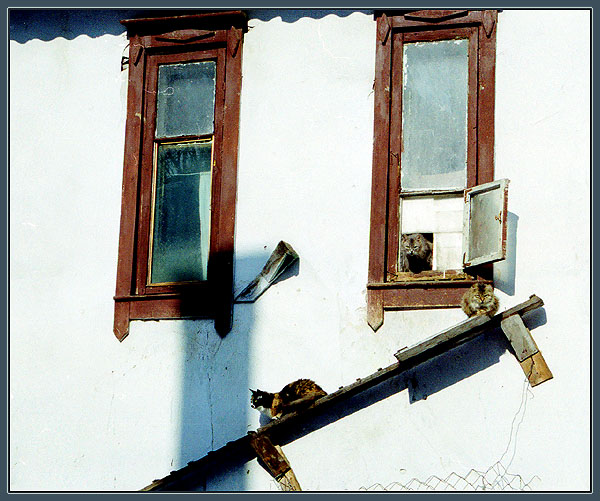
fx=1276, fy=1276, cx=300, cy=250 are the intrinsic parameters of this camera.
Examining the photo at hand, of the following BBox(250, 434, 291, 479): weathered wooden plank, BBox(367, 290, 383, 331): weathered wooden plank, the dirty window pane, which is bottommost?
BBox(250, 434, 291, 479): weathered wooden plank

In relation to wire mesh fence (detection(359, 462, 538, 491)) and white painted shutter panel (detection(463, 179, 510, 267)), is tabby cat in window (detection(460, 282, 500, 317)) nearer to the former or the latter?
white painted shutter panel (detection(463, 179, 510, 267))

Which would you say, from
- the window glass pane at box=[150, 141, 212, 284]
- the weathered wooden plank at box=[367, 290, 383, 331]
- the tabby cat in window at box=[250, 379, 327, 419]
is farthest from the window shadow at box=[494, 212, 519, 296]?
the window glass pane at box=[150, 141, 212, 284]

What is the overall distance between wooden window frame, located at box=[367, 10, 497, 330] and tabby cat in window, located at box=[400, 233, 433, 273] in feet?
0.20

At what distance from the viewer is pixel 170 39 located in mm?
10406

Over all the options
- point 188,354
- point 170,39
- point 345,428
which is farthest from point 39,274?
point 345,428

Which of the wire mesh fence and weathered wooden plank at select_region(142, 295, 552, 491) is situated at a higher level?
weathered wooden plank at select_region(142, 295, 552, 491)

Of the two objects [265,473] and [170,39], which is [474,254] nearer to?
[265,473]

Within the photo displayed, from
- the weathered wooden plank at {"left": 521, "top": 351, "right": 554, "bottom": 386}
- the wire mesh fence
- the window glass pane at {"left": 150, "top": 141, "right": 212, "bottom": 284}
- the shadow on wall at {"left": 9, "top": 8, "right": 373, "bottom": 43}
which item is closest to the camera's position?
the wire mesh fence

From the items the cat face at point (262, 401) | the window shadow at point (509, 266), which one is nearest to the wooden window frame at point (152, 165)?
the cat face at point (262, 401)

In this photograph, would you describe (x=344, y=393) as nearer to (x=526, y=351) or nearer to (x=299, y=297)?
(x=299, y=297)

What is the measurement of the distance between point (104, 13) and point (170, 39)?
0.67 meters

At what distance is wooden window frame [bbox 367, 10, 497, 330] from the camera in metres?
9.26

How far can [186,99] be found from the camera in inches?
406

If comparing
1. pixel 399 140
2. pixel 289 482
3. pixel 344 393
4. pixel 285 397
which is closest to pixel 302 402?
pixel 285 397
